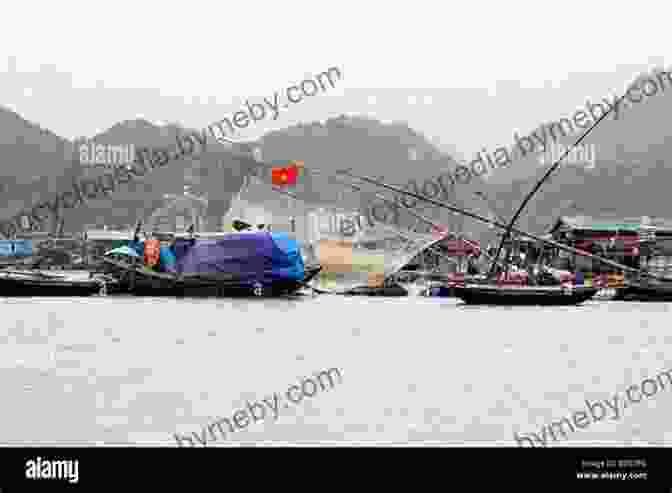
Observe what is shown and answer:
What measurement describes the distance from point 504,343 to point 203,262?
38.5m

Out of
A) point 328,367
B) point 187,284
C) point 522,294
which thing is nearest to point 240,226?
point 187,284

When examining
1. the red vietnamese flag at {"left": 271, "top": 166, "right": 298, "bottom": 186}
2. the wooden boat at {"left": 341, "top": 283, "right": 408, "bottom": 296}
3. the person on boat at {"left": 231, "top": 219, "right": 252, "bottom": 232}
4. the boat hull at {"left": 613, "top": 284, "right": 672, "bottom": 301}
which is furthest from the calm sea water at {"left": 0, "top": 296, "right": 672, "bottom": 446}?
the wooden boat at {"left": 341, "top": 283, "right": 408, "bottom": 296}

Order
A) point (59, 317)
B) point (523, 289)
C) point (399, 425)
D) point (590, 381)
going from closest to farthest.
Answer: point (399, 425)
point (590, 381)
point (59, 317)
point (523, 289)

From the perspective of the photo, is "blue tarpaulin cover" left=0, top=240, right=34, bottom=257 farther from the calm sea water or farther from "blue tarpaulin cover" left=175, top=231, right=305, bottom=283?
the calm sea water

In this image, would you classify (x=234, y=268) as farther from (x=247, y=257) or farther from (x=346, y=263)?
(x=346, y=263)

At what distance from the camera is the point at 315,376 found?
24.3m

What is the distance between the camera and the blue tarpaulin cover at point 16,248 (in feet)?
422

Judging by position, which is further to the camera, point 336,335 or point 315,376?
point 336,335

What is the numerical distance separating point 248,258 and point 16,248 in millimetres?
73512

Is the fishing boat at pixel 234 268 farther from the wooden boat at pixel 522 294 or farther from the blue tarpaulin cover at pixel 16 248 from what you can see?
the blue tarpaulin cover at pixel 16 248
